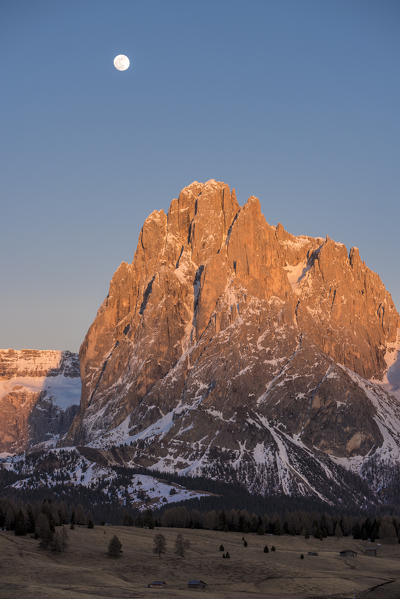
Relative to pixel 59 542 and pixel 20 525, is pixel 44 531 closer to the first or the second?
pixel 59 542

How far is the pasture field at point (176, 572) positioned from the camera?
128 metres

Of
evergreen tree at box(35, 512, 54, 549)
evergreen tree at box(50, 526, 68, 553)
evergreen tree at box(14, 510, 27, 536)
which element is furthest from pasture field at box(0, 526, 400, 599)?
evergreen tree at box(35, 512, 54, 549)

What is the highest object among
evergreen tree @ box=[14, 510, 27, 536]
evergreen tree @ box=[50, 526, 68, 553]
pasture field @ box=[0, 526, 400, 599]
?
evergreen tree @ box=[14, 510, 27, 536]

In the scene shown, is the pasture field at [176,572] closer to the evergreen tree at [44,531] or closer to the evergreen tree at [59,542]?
the evergreen tree at [59,542]

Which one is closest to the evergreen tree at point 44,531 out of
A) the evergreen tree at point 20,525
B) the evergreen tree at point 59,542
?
the evergreen tree at point 59,542

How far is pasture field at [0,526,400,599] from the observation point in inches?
5039

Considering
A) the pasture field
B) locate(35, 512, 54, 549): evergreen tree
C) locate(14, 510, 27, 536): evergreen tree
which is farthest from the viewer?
locate(14, 510, 27, 536): evergreen tree

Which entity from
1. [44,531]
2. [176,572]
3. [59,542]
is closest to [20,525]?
[44,531]

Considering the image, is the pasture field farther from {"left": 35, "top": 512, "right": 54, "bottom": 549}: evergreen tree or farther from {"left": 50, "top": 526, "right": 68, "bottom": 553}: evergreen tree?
{"left": 35, "top": 512, "right": 54, "bottom": 549}: evergreen tree

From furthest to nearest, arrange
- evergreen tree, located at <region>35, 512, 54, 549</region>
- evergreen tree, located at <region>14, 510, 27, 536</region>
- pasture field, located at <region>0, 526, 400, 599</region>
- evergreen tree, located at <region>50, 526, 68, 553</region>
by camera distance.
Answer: evergreen tree, located at <region>14, 510, 27, 536</region> → evergreen tree, located at <region>35, 512, 54, 549</region> → evergreen tree, located at <region>50, 526, 68, 553</region> → pasture field, located at <region>0, 526, 400, 599</region>

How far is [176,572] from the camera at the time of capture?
150750mm

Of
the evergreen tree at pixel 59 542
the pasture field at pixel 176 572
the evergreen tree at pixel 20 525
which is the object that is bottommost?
the pasture field at pixel 176 572

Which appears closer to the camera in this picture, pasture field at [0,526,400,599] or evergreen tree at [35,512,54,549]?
pasture field at [0,526,400,599]

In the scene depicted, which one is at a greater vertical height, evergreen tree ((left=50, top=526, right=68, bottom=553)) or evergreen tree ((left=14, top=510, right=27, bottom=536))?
evergreen tree ((left=14, top=510, right=27, bottom=536))
